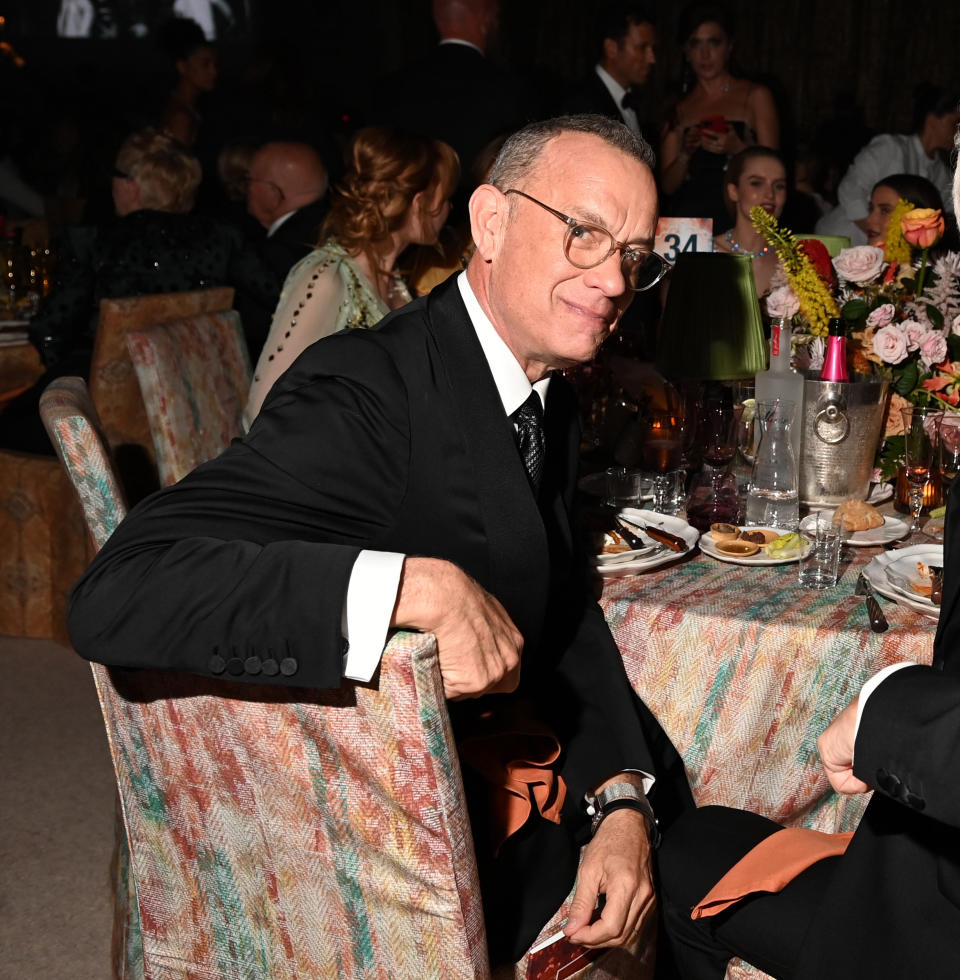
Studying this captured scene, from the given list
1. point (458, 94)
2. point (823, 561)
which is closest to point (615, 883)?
point (823, 561)

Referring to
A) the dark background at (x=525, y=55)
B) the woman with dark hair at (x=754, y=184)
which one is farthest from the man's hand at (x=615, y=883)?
the dark background at (x=525, y=55)

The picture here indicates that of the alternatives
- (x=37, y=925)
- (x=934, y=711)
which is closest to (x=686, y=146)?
(x=37, y=925)

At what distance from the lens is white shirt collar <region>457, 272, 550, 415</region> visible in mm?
1437

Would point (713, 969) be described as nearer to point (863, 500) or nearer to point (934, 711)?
point (934, 711)

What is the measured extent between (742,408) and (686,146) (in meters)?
3.30

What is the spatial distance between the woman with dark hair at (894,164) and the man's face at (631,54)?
48.3 inches

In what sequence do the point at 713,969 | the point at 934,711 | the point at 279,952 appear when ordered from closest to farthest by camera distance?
the point at 934,711
the point at 279,952
the point at 713,969

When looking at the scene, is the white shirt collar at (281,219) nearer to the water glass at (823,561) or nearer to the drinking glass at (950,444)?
the drinking glass at (950,444)

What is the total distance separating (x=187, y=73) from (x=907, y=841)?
6.27 m

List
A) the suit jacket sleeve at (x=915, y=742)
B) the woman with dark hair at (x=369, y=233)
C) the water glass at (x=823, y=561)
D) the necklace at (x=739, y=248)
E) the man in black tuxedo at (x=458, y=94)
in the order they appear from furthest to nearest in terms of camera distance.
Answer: the man in black tuxedo at (x=458, y=94) < the necklace at (x=739, y=248) < the woman with dark hair at (x=369, y=233) < the water glass at (x=823, y=561) < the suit jacket sleeve at (x=915, y=742)

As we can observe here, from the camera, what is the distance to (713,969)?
141 cm

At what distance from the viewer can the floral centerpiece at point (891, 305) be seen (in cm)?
210

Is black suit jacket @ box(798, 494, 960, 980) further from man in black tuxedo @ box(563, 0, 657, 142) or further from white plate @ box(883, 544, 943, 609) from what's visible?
man in black tuxedo @ box(563, 0, 657, 142)

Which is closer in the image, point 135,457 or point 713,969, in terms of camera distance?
point 713,969
